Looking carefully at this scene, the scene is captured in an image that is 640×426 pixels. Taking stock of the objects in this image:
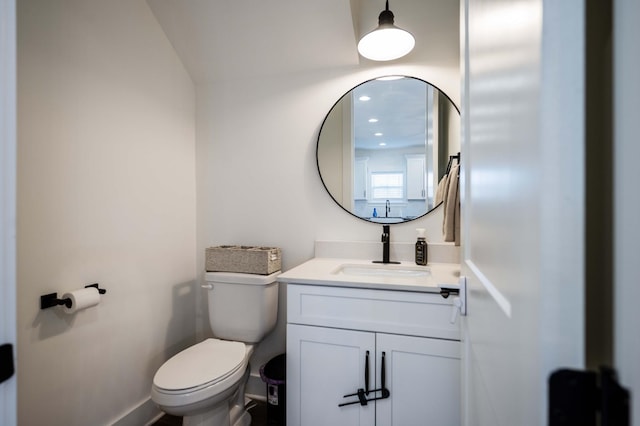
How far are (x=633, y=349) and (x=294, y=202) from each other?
1.71 meters

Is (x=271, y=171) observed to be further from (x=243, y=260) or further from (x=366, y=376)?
(x=366, y=376)

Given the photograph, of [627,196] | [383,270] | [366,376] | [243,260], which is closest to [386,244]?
[383,270]

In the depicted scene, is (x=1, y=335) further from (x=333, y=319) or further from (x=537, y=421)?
(x=333, y=319)

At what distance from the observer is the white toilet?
1237mm

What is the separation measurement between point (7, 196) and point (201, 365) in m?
1.17

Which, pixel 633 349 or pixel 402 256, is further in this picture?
pixel 402 256

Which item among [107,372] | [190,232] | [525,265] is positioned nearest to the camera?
[525,265]

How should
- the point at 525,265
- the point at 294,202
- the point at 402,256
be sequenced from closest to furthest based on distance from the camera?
1. the point at 525,265
2. the point at 402,256
3. the point at 294,202

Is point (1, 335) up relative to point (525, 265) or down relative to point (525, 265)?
down

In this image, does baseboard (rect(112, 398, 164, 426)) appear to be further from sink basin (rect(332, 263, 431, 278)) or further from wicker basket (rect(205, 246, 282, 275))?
sink basin (rect(332, 263, 431, 278))

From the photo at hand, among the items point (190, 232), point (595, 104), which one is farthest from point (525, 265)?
point (190, 232)

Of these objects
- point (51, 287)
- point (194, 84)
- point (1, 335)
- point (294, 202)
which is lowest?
point (51, 287)

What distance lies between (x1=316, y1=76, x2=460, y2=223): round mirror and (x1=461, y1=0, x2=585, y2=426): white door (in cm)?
107

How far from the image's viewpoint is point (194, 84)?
2.07 meters
